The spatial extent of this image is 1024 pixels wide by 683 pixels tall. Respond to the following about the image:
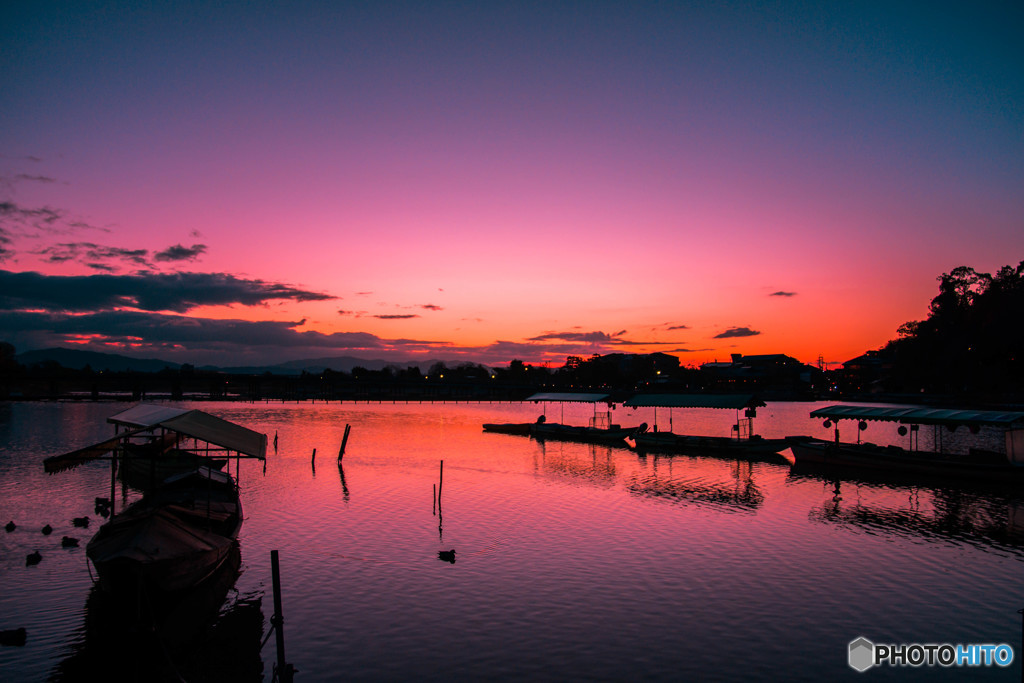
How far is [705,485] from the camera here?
43250mm

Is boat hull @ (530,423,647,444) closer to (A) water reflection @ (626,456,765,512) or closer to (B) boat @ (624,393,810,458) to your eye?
(B) boat @ (624,393,810,458)

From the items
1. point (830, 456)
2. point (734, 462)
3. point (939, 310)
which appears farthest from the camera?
point (939, 310)

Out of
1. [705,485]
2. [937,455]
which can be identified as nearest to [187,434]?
[705,485]

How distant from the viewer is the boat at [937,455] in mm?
41938

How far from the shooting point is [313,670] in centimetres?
1572

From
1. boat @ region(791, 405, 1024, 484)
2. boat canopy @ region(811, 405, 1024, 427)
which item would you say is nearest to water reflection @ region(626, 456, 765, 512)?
boat @ region(791, 405, 1024, 484)

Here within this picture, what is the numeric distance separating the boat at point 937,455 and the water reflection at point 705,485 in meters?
7.39

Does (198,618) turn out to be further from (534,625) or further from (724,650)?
(724,650)

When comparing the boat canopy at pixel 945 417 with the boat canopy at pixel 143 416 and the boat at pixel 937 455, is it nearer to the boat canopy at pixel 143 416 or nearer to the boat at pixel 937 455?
the boat at pixel 937 455

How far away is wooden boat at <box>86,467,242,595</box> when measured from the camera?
17219mm

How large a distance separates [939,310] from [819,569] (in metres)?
116

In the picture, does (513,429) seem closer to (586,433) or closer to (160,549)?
(586,433)

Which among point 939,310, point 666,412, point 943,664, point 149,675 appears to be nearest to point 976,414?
point 943,664
